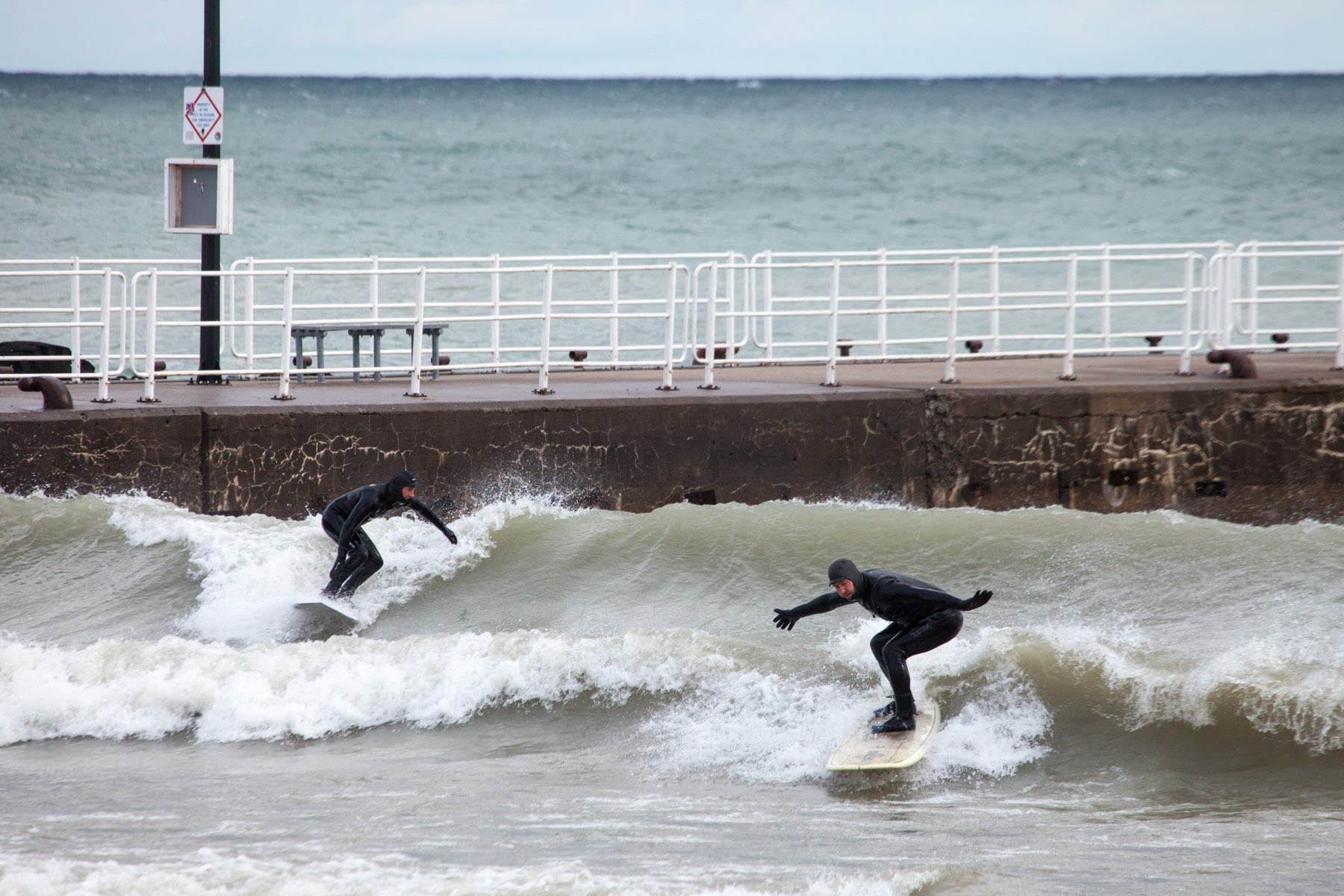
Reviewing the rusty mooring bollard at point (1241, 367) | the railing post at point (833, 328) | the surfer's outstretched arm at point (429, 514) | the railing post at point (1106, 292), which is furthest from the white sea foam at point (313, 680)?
the railing post at point (1106, 292)

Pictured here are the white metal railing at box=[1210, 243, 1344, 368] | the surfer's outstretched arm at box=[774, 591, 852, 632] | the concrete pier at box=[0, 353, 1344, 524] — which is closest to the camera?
the surfer's outstretched arm at box=[774, 591, 852, 632]

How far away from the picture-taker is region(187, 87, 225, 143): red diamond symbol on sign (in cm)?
1112

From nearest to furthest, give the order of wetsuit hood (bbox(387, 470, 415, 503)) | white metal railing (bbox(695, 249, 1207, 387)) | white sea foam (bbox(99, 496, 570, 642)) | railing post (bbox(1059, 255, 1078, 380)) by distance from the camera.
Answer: wetsuit hood (bbox(387, 470, 415, 503)), white sea foam (bbox(99, 496, 570, 642)), railing post (bbox(1059, 255, 1078, 380)), white metal railing (bbox(695, 249, 1207, 387))

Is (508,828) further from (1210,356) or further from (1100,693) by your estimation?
Result: (1210,356)

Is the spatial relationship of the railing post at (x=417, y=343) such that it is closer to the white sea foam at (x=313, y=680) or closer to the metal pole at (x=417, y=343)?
the metal pole at (x=417, y=343)

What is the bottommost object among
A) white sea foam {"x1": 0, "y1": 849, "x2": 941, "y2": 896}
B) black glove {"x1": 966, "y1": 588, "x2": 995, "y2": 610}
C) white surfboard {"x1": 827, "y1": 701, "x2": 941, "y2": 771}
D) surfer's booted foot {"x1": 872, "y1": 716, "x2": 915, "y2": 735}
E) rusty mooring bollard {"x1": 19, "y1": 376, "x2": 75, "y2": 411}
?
white sea foam {"x1": 0, "y1": 849, "x2": 941, "y2": 896}

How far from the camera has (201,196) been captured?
448 inches

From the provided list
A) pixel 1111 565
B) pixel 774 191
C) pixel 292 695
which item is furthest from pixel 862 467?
pixel 774 191

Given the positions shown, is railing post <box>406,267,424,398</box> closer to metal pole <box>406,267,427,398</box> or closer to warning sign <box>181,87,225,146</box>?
metal pole <box>406,267,427,398</box>

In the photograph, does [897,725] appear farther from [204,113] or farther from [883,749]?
[204,113]

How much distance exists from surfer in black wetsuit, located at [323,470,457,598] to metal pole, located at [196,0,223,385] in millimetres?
2657

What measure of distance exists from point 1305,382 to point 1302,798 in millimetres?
6357

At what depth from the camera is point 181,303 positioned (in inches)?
1087

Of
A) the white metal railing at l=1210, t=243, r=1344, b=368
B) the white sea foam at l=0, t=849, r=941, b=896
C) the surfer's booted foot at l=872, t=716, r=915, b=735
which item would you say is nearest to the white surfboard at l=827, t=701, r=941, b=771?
the surfer's booted foot at l=872, t=716, r=915, b=735
